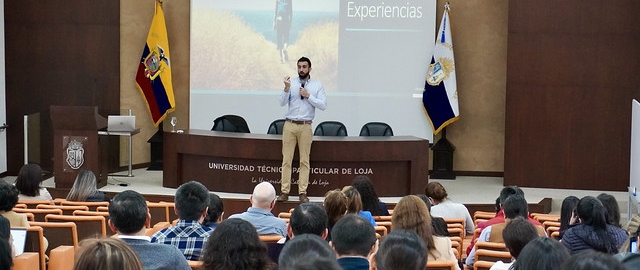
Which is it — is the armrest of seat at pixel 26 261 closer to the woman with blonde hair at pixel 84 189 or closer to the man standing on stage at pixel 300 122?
the woman with blonde hair at pixel 84 189

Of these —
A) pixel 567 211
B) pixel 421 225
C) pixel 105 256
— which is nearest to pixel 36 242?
pixel 421 225

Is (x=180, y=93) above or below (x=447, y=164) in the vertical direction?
above

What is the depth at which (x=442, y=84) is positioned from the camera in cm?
1247

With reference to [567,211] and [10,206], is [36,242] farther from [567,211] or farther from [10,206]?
[567,211]

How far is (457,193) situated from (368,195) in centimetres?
455

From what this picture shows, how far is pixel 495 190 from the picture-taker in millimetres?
11773

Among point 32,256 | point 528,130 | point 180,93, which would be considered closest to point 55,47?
point 180,93

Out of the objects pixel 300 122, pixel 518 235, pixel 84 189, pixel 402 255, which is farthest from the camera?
pixel 300 122

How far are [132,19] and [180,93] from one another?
3.84ft

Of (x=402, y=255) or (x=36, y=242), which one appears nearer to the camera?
(x=402, y=255)

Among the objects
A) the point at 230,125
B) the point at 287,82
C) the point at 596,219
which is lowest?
the point at 596,219

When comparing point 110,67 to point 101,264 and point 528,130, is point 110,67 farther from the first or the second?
point 101,264

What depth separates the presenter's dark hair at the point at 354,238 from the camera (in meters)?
3.81

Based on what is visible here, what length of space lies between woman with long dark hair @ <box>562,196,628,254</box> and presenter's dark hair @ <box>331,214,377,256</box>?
6.69 ft
